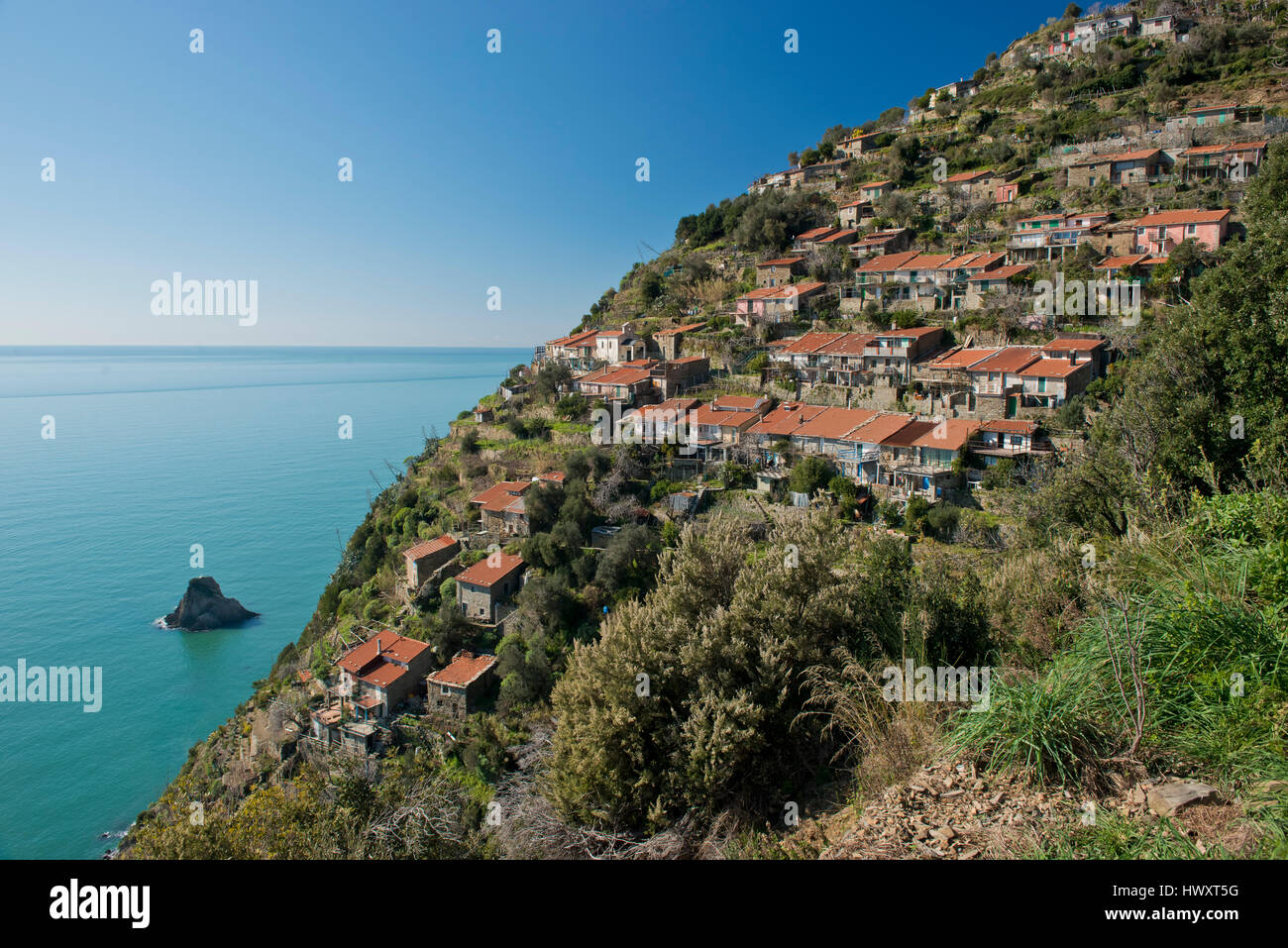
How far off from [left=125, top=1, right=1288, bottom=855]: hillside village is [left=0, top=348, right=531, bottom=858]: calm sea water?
195 inches

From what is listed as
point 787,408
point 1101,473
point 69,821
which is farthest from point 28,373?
point 1101,473

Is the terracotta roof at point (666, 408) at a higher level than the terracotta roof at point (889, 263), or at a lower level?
lower

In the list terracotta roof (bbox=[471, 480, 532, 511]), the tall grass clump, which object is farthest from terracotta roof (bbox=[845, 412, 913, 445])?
the tall grass clump

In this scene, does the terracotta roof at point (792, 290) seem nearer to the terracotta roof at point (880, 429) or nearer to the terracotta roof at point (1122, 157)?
the terracotta roof at point (880, 429)

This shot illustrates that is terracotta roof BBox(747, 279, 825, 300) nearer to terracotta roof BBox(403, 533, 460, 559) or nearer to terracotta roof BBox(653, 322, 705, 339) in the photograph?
terracotta roof BBox(653, 322, 705, 339)

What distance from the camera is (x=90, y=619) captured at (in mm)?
33250

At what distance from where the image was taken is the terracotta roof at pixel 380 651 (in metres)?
19.8

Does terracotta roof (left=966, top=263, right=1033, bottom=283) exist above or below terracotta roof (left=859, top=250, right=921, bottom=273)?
below

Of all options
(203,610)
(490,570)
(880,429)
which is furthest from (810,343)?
(203,610)

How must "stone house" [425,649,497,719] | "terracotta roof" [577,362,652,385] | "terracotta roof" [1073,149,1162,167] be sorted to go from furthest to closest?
"terracotta roof" [1073,149,1162,167]
"terracotta roof" [577,362,652,385]
"stone house" [425,649,497,719]

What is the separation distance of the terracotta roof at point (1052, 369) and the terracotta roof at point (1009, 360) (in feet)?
1.02

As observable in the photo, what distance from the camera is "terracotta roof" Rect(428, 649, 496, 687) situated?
1872cm

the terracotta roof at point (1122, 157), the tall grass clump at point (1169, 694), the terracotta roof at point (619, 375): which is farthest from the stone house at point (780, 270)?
the tall grass clump at point (1169, 694)

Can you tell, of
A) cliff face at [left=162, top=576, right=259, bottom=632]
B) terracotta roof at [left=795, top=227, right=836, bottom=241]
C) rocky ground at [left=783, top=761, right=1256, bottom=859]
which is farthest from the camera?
terracotta roof at [left=795, top=227, right=836, bottom=241]
